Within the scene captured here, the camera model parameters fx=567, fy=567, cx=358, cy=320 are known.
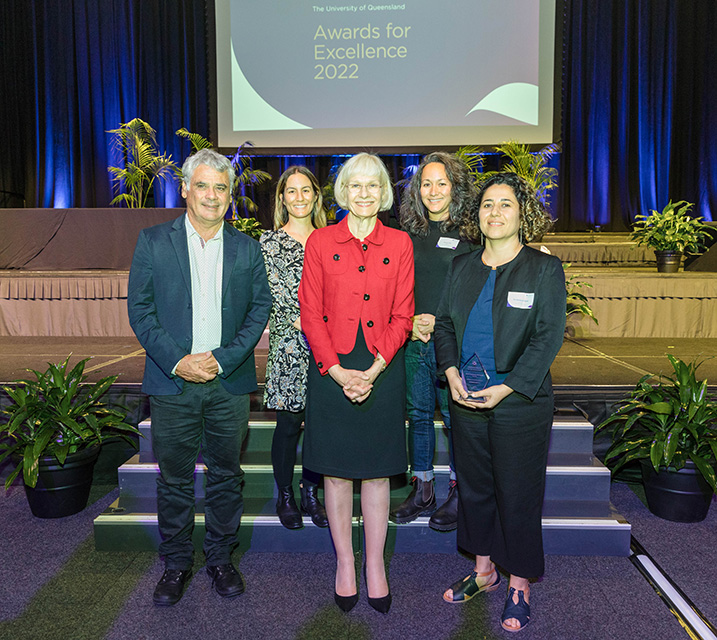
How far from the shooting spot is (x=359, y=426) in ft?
6.32

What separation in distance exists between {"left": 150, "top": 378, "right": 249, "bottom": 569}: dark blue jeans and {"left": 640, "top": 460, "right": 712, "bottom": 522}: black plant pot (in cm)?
198

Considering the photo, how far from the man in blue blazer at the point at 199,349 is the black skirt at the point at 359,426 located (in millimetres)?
331

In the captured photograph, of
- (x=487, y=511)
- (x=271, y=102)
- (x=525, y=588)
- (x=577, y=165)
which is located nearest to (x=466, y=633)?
(x=525, y=588)

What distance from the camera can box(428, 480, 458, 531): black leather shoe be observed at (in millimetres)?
2350

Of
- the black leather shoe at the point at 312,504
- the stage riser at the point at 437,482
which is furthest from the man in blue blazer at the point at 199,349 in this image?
the stage riser at the point at 437,482

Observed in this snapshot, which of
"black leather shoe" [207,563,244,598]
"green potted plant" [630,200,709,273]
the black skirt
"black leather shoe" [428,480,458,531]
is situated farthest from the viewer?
"green potted plant" [630,200,709,273]

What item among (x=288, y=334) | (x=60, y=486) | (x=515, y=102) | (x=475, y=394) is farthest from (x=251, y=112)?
(x=475, y=394)

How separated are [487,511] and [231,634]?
37.3 inches

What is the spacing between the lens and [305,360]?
226 cm

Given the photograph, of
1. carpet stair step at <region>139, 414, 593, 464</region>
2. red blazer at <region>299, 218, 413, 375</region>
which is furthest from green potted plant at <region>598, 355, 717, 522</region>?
red blazer at <region>299, 218, 413, 375</region>

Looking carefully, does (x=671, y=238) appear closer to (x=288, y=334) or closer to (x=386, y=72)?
(x=386, y=72)

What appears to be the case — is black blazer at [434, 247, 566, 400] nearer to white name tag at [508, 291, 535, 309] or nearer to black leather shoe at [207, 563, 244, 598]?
white name tag at [508, 291, 535, 309]

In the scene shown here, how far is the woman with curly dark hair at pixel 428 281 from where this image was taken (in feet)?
7.29

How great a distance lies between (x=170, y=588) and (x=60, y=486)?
1.05 meters
